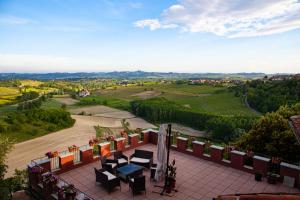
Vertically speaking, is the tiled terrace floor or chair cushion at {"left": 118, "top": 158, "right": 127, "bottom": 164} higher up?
chair cushion at {"left": 118, "top": 158, "right": 127, "bottom": 164}

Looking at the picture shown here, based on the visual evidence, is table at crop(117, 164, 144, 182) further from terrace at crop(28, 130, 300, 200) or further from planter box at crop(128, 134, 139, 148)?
planter box at crop(128, 134, 139, 148)

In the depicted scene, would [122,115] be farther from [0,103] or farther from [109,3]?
[109,3]

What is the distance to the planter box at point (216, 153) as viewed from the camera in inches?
416

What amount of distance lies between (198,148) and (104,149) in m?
4.57

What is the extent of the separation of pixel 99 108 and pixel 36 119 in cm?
3171

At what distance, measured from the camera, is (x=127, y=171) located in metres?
8.78

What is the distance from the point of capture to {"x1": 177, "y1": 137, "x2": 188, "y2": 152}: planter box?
464 inches

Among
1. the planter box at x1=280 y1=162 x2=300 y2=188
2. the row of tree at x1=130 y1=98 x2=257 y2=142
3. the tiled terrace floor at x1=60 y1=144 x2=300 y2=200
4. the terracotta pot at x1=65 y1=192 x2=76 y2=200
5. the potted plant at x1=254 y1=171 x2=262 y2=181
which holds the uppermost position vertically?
the planter box at x1=280 y1=162 x2=300 y2=188

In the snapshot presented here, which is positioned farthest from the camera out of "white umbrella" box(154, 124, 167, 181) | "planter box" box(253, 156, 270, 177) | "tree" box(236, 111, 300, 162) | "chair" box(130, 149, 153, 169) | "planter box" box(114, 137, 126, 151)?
"tree" box(236, 111, 300, 162)

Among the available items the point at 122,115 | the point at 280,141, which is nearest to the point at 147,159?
the point at 280,141

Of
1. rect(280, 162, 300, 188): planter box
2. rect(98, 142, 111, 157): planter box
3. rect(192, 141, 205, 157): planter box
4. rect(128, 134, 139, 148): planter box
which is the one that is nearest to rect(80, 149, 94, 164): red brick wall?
rect(98, 142, 111, 157): planter box

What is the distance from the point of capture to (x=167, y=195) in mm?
8102

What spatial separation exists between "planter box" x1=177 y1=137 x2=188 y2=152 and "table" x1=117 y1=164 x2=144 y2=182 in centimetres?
350

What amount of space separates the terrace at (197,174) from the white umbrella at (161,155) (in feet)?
1.50
